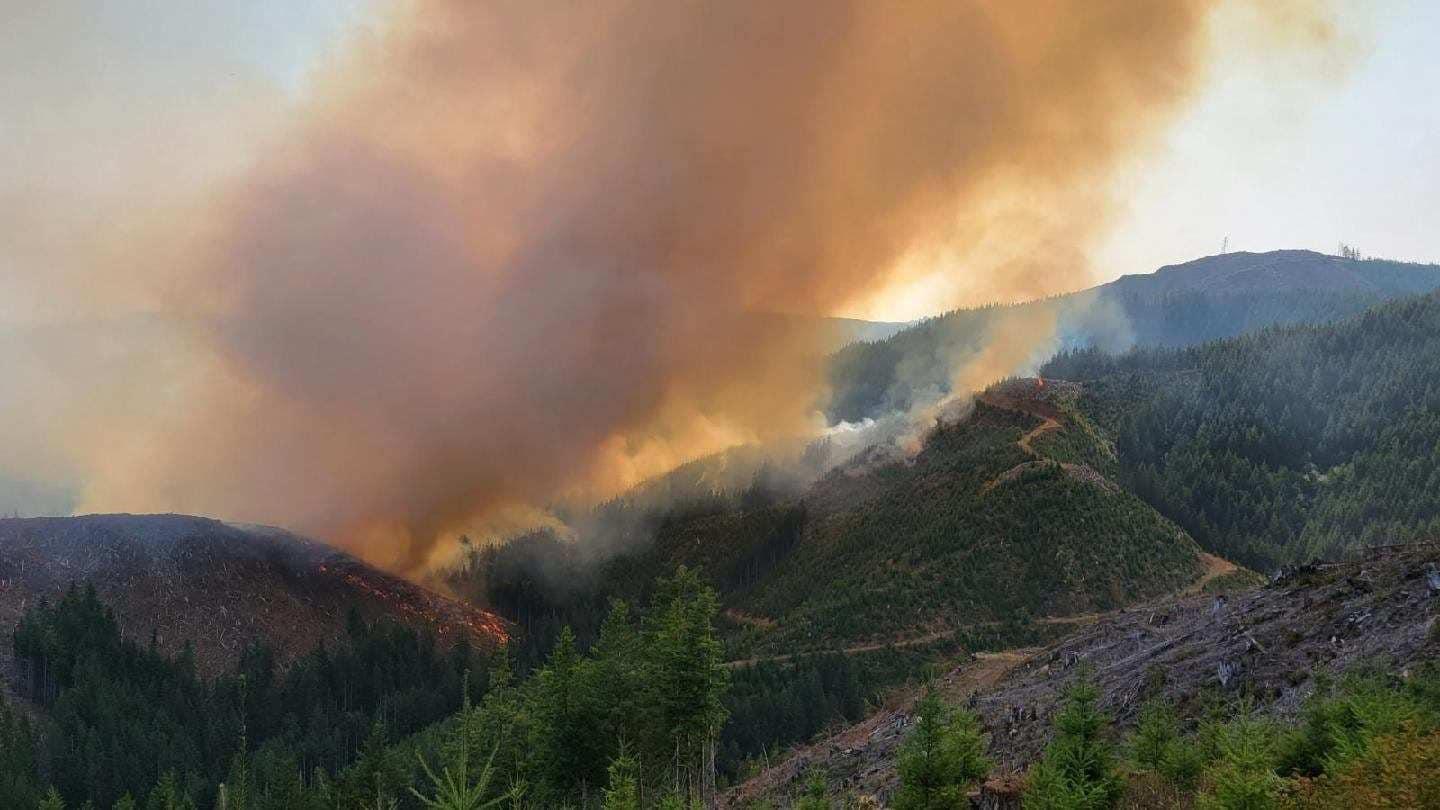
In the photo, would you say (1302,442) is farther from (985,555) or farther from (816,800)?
(816,800)

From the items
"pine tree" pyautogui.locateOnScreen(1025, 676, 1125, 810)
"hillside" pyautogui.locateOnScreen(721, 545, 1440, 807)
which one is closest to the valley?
"hillside" pyautogui.locateOnScreen(721, 545, 1440, 807)

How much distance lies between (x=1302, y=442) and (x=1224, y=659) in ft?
480

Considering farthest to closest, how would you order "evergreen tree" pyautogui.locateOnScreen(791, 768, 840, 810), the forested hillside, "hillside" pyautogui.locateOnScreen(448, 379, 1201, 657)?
the forested hillside → "hillside" pyautogui.locateOnScreen(448, 379, 1201, 657) → "evergreen tree" pyautogui.locateOnScreen(791, 768, 840, 810)

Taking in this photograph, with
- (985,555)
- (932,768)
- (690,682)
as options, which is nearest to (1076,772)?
(932,768)

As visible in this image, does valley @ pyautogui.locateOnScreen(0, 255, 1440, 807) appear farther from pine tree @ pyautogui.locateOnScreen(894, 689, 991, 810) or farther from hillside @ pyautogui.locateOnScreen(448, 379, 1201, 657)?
pine tree @ pyautogui.locateOnScreen(894, 689, 991, 810)

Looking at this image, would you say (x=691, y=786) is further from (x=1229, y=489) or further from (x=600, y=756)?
(x=1229, y=489)

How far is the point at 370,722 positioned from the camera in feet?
521

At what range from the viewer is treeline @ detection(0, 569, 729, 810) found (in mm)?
57344

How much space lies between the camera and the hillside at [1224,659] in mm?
38812

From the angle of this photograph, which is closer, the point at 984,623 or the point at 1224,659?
the point at 1224,659

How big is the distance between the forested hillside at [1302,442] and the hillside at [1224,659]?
74781mm

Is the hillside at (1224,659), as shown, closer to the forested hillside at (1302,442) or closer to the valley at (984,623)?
the valley at (984,623)

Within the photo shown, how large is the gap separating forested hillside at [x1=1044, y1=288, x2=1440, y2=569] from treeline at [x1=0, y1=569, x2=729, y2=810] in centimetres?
9040

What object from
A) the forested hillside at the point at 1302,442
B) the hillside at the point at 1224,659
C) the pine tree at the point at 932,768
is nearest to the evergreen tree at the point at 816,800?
the pine tree at the point at 932,768
